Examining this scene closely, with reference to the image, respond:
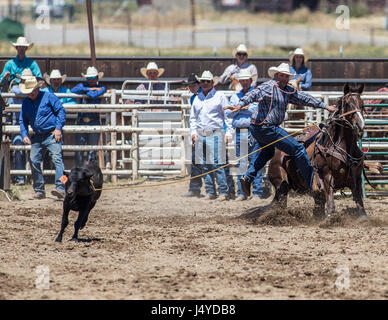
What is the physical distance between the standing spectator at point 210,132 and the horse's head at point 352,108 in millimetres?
2847

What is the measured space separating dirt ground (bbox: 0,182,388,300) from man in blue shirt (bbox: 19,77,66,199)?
667mm

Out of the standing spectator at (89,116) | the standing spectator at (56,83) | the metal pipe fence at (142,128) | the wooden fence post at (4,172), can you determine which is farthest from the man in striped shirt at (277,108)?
the standing spectator at (56,83)

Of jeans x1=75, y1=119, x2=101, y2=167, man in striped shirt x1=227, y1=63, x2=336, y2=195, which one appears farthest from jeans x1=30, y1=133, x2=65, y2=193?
man in striped shirt x1=227, y1=63, x2=336, y2=195

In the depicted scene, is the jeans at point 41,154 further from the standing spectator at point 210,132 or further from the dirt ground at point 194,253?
the standing spectator at point 210,132

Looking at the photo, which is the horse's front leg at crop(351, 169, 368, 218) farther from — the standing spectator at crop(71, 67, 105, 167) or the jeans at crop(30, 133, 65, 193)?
the standing spectator at crop(71, 67, 105, 167)

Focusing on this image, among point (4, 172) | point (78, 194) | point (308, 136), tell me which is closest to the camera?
point (78, 194)

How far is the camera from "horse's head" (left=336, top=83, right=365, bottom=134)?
28.7ft

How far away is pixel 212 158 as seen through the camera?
11609mm

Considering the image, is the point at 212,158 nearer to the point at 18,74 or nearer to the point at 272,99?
the point at 272,99

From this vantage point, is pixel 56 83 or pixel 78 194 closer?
pixel 78 194

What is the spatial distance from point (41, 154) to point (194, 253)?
200 inches

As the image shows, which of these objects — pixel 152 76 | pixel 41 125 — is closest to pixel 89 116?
pixel 152 76
